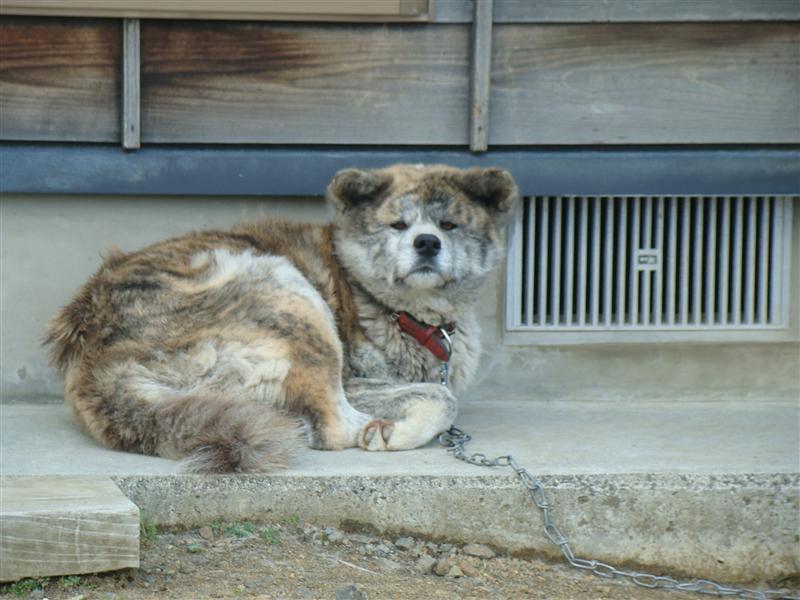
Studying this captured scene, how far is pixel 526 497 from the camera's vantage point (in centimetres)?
446

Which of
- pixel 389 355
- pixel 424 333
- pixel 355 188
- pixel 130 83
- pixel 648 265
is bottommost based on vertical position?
pixel 389 355

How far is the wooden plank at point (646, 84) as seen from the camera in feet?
19.5

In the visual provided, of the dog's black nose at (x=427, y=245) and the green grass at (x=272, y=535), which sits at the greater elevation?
the dog's black nose at (x=427, y=245)

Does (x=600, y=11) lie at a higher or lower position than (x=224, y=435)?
higher

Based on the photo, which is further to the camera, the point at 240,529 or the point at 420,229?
the point at 420,229

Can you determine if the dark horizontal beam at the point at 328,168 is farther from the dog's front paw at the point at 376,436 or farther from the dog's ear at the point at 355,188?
the dog's front paw at the point at 376,436

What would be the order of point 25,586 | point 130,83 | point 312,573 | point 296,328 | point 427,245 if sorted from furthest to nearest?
point 130,83, point 427,245, point 296,328, point 312,573, point 25,586

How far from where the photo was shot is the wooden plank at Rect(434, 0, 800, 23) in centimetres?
588

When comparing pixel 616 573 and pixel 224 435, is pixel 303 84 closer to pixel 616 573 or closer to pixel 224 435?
pixel 224 435

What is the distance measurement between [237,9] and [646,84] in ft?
6.80

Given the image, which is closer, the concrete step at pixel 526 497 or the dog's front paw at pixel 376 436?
the concrete step at pixel 526 497

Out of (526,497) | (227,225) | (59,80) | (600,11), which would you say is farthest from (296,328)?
(600,11)

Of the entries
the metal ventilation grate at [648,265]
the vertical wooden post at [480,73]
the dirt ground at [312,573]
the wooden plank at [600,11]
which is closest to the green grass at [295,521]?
the dirt ground at [312,573]

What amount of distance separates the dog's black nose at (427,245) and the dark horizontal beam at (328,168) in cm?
92
